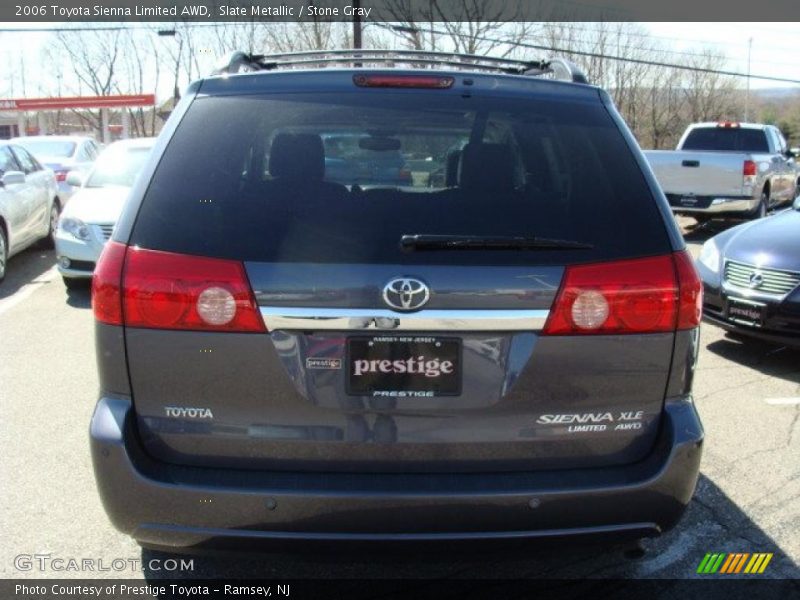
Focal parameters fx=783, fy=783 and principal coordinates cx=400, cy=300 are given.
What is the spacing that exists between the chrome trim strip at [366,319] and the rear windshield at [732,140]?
13.4 metres

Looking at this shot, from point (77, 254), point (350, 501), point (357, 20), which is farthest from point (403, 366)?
point (357, 20)

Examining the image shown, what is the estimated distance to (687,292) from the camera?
242 centimetres

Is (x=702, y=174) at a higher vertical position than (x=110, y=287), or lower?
lower

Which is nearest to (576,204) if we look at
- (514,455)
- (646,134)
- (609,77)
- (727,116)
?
(514,455)

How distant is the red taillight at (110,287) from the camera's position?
2.34m

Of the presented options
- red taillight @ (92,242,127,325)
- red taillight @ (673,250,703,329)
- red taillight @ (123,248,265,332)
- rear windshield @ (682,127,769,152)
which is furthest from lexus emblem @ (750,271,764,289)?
rear windshield @ (682,127,769,152)

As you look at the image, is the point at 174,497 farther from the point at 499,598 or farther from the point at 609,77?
the point at 609,77

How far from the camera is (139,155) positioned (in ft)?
33.2

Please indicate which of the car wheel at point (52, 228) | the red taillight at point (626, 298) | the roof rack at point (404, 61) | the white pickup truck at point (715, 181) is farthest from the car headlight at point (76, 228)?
the white pickup truck at point (715, 181)

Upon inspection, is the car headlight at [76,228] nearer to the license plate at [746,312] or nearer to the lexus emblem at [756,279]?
the license plate at [746,312]

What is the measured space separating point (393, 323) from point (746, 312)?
4563 mm

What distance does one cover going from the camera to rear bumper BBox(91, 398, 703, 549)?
2275 millimetres

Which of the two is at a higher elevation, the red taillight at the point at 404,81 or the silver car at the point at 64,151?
the red taillight at the point at 404,81

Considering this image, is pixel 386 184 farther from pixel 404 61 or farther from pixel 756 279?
pixel 756 279
